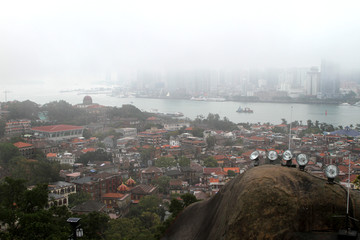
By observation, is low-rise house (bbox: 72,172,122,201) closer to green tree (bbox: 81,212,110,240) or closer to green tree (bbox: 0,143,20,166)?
green tree (bbox: 0,143,20,166)

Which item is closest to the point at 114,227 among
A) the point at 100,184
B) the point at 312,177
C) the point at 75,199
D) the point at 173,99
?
the point at 75,199

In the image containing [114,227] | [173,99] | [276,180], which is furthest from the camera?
[173,99]

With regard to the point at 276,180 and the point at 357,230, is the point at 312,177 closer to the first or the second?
the point at 276,180

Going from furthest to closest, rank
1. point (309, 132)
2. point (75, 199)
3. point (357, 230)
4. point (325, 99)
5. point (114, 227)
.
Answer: point (325, 99) < point (309, 132) < point (75, 199) < point (114, 227) < point (357, 230)

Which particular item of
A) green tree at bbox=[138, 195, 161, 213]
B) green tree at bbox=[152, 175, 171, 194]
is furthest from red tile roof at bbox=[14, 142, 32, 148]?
green tree at bbox=[138, 195, 161, 213]

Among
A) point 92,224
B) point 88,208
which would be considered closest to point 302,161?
point 92,224

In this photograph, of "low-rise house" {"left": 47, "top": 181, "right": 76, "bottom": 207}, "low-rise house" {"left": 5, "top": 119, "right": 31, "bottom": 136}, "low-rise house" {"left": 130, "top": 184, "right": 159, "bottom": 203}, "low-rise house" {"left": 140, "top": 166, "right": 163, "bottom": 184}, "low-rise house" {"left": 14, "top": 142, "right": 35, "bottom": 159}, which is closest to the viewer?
"low-rise house" {"left": 47, "top": 181, "right": 76, "bottom": 207}

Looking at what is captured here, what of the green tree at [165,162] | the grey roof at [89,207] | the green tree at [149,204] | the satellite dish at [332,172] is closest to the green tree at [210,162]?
the green tree at [165,162]
